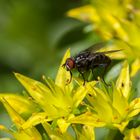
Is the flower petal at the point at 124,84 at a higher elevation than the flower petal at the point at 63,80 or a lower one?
lower

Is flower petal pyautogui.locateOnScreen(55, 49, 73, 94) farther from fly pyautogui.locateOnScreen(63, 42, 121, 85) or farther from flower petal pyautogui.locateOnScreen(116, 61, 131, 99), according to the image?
flower petal pyautogui.locateOnScreen(116, 61, 131, 99)

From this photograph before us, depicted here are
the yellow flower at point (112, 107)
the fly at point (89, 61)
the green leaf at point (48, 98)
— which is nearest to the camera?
the yellow flower at point (112, 107)

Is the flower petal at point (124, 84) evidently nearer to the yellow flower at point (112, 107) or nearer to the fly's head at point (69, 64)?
the yellow flower at point (112, 107)

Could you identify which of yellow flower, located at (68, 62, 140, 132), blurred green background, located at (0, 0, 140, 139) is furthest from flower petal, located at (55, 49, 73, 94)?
blurred green background, located at (0, 0, 140, 139)

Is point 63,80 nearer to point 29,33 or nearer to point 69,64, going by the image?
point 69,64

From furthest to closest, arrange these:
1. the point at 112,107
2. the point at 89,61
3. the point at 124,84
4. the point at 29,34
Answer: the point at 29,34 → the point at 89,61 → the point at 124,84 → the point at 112,107

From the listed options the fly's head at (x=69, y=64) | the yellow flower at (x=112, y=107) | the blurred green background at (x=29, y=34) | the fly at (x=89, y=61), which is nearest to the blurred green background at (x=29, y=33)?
the blurred green background at (x=29, y=34)

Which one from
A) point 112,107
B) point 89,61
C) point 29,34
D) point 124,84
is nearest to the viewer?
point 112,107

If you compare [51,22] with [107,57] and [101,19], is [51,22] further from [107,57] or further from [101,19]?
[107,57]

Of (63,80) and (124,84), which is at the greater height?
A: (63,80)

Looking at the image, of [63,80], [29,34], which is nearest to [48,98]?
[63,80]

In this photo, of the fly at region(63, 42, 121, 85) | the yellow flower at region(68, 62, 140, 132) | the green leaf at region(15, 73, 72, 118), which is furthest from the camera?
the fly at region(63, 42, 121, 85)

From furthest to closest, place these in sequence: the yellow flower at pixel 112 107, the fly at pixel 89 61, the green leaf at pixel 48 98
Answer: the fly at pixel 89 61 → the green leaf at pixel 48 98 → the yellow flower at pixel 112 107
